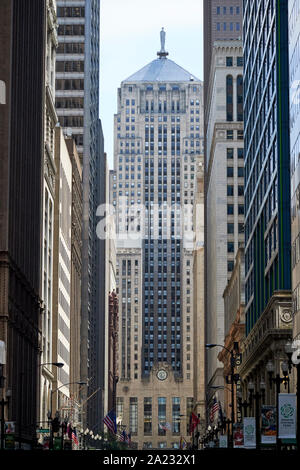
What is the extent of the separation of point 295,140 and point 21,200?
27982 mm

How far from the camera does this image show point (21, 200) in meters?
94.9

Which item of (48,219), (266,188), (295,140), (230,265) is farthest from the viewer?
(230,265)

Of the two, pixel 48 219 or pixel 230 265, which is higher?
pixel 48 219

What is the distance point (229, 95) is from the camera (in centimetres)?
17362

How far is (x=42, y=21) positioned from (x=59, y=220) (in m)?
30.5

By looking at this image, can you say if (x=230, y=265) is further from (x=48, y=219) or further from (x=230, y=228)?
(x=48, y=219)

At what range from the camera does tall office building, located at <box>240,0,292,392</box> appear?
8875cm

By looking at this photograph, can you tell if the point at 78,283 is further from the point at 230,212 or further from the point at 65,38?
the point at 65,38

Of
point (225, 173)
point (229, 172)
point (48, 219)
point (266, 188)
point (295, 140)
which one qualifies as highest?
point (229, 172)

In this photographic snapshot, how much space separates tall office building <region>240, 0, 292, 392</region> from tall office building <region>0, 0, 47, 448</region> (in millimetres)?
21979

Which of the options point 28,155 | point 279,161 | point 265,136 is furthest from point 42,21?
point 279,161

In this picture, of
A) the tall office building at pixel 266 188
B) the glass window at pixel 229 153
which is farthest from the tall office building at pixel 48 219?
the glass window at pixel 229 153

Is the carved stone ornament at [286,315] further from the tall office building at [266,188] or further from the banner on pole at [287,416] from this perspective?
the banner on pole at [287,416]

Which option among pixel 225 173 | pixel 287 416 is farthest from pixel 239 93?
pixel 287 416
